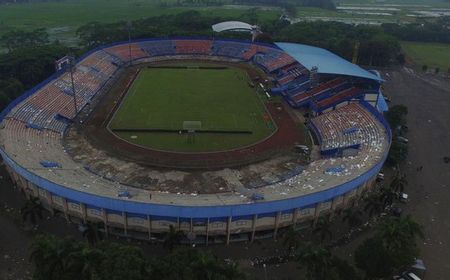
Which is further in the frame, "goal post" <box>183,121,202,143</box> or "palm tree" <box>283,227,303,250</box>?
"goal post" <box>183,121,202,143</box>

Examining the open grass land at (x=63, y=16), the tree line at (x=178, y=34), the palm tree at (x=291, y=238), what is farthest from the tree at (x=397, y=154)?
the open grass land at (x=63, y=16)

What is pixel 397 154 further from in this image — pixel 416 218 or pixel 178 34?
pixel 178 34

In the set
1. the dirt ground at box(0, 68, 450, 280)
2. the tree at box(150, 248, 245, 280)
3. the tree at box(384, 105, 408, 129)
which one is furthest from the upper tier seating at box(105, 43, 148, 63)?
the tree at box(150, 248, 245, 280)

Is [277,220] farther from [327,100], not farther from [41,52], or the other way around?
[41,52]

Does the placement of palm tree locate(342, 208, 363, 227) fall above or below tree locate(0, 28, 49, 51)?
below

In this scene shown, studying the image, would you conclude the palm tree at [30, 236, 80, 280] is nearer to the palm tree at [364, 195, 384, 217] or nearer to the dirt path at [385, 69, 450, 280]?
the palm tree at [364, 195, 384, 217]

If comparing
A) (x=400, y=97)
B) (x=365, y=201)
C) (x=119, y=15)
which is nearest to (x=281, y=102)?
(x=400, y=97)
